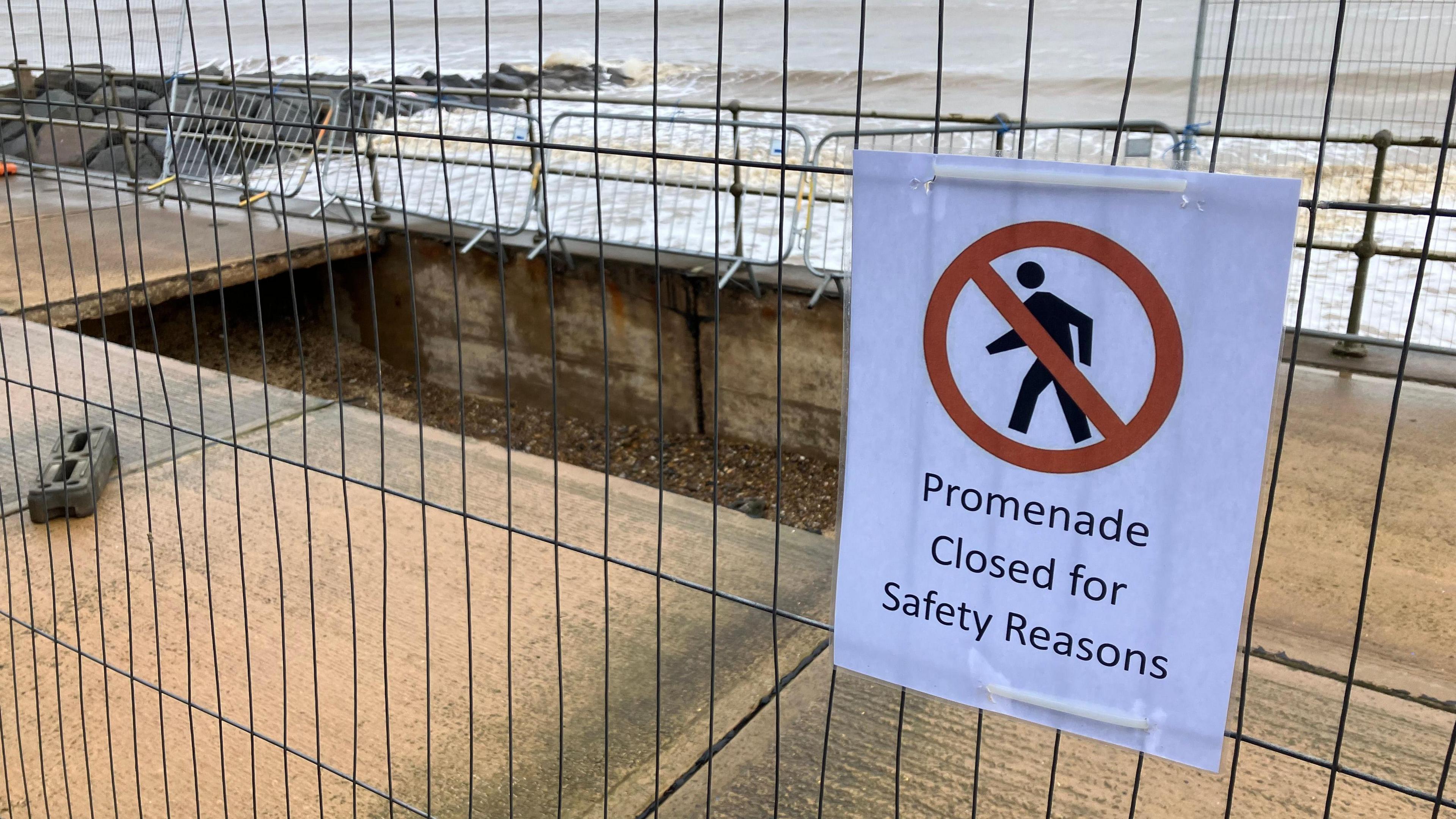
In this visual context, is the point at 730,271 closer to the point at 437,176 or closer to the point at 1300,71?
the point at 437,176

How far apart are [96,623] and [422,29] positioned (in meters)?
39.0

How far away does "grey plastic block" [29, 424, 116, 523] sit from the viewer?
3.98m

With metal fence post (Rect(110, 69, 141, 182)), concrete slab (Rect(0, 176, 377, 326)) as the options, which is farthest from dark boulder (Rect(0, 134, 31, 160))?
concrete slab (Rect(0, 176, 377, 326))

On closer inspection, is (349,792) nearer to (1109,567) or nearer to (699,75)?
(1109,567)

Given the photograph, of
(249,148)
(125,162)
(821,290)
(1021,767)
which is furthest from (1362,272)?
(125,162)

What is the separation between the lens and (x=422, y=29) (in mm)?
38844

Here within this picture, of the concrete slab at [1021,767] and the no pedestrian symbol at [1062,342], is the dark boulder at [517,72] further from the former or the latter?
the no pedestrian symbol at [1062,342]

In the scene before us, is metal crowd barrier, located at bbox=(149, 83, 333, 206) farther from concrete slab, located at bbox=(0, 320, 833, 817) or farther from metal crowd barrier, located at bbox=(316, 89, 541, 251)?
concrete slab, located at bbox=(0, 320, 833, 817)

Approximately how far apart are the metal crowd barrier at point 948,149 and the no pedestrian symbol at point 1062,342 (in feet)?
0.34

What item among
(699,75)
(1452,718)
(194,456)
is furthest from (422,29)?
(1452,718)

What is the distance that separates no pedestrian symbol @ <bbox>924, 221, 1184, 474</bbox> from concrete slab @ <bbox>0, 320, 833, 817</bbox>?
0.86 meters

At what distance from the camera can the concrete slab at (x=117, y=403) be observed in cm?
463

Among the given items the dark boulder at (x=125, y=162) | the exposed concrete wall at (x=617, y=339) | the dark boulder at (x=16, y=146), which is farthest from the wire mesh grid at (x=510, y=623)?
the dark boulder at (x=16, y=146)

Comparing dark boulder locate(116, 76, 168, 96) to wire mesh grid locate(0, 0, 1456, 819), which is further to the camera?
dark boulder locate(116, 76, 168, 96)
